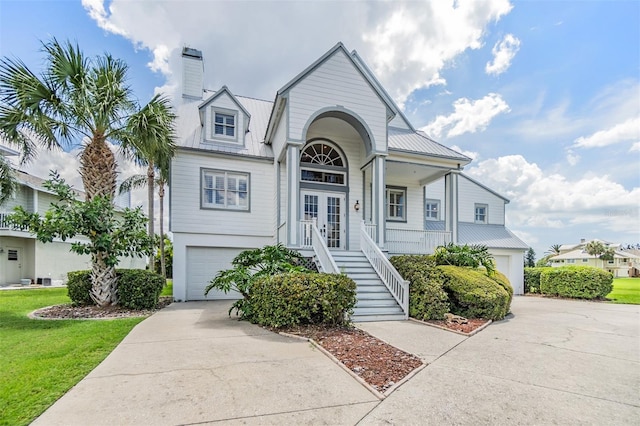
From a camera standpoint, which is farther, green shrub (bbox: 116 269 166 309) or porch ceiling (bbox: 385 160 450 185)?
porch ceiling (bbox: 385 160 450 185)

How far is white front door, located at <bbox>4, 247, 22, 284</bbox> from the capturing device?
1911cm

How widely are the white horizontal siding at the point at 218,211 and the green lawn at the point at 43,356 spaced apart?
4.96m

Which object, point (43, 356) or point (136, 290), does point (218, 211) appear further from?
point (43, 356)

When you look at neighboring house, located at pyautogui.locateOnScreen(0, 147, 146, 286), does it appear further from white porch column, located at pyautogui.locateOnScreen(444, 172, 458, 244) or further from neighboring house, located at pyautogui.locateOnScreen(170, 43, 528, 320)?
white porch column, located at pyautogui.locateOnScreen(444, 172, 458, 244)

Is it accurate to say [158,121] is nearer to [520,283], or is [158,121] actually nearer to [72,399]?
[72,399]

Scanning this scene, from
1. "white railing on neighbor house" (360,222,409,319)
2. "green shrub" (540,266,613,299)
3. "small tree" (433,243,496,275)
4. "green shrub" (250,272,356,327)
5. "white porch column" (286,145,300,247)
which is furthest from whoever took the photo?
"green shrub" (540,266,613,299)

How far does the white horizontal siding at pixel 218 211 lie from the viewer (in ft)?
39.6

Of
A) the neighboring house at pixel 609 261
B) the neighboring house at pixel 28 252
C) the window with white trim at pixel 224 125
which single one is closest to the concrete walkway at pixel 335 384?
the window with white trim at pixel 224 125

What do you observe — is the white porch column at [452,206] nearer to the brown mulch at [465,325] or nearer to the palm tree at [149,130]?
the brown mulch at [465,325]

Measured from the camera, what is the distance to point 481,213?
758 inches

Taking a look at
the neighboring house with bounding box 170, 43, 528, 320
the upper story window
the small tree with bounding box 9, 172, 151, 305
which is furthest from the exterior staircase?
the upper story window

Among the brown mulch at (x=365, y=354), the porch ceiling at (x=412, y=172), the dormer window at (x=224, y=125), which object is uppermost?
the dormer window at (x=224, y=125)

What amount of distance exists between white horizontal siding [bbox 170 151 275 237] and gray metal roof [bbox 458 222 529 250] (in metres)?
11.0

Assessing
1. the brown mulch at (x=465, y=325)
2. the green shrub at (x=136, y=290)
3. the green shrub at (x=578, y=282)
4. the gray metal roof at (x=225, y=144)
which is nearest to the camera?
the brown mulch at (x=465, y=325)
